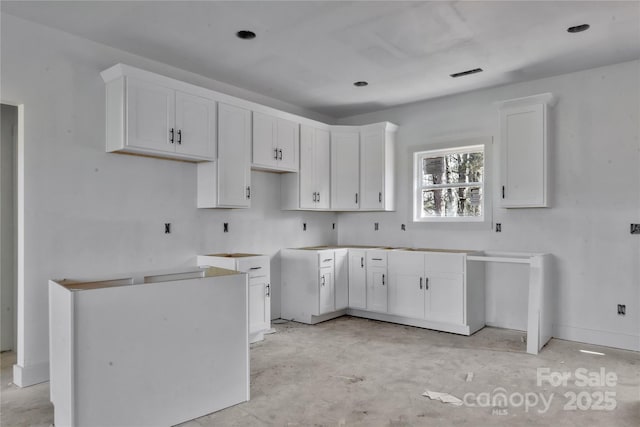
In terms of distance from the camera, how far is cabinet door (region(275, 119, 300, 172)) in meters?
5.04

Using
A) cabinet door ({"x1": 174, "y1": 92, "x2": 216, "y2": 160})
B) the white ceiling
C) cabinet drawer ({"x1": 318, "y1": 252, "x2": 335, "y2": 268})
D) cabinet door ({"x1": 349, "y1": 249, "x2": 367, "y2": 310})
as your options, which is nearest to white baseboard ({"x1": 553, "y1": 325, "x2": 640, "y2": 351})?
cabinet door ({"x1": 349, "y1": 249, "x2": 367, "y2": 310})

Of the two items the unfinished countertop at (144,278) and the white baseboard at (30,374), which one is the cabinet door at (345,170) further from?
the white baseboard at (30,374)

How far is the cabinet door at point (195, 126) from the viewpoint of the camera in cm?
400

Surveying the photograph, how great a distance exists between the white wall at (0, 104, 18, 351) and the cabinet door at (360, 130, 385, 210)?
3.96m

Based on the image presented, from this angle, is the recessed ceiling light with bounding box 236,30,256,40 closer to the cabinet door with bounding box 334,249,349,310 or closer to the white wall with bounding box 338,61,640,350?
the cabinet door with bounding box 334,249,349,310

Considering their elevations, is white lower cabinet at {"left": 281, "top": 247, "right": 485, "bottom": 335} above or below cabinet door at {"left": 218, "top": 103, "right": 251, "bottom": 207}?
below

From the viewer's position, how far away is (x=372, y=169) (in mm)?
5742

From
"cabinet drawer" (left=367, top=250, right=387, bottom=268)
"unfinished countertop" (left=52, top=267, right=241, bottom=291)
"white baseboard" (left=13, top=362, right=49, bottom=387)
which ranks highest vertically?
"unfinished countertop" (left=52, top=267, right=241, bottom=291)

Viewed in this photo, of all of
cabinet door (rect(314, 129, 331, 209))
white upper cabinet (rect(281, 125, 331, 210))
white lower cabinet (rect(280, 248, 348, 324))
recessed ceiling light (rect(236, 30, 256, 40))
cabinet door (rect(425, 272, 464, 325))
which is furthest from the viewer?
cabinet door (rect(314, 129, 331, 209))

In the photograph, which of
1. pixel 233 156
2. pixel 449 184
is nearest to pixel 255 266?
pixel 233 156

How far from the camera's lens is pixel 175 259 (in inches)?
170

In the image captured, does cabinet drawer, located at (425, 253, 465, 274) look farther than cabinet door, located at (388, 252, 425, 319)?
No

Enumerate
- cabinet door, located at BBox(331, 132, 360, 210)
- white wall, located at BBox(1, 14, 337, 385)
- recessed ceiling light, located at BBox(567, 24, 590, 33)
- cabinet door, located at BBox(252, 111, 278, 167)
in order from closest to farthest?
white wall, located at BBox(1, 14, 337, 385)
recessed ceiling light, located at BBox(567, 24, 590, 33)
cabinet door, located at BBox(252, 111, 278, 167)
cabinet door, located at BBox(331, 132, 360, 210)

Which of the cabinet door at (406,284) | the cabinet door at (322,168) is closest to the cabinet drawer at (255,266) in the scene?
the cabinet door at (322,168)
